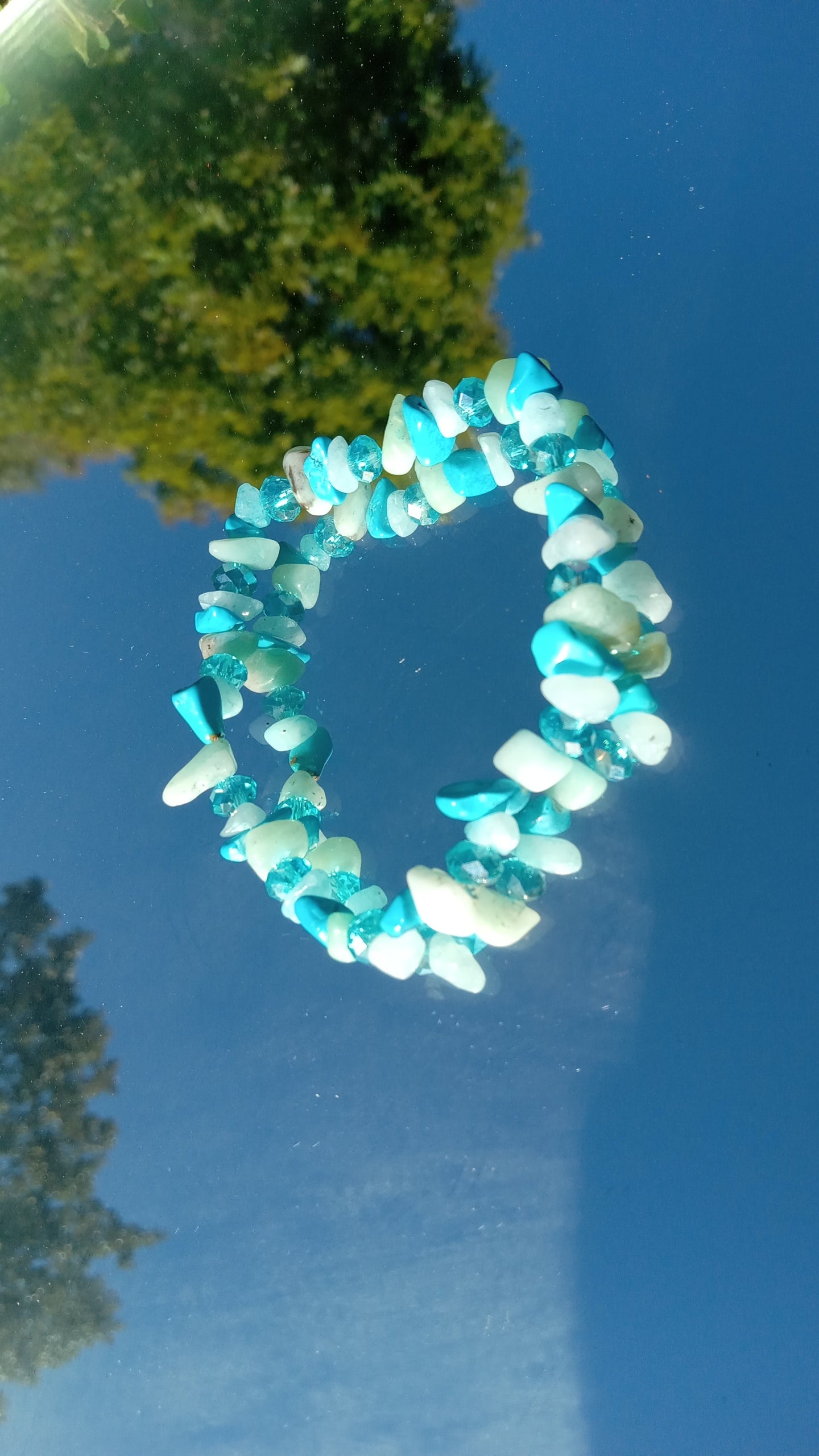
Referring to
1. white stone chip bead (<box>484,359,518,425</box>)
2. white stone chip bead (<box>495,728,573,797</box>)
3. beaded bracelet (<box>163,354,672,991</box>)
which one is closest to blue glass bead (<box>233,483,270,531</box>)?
beaded bracelet (<box>163,354,672,991</box>)

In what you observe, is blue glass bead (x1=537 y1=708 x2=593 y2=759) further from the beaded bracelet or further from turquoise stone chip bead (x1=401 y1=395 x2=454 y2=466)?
turquoise stone chip bead (x1=401 y1=395 x2=454 y2=466)

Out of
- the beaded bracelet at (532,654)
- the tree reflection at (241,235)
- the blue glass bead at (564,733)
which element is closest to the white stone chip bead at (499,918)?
the beaded bracelet at (532,654)

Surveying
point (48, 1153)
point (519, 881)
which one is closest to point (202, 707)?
point (519, 881)

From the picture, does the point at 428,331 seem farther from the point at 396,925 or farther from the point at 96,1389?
the point at 96,1389

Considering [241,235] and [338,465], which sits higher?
[241,235]

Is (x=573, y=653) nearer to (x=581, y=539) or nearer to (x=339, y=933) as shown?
(x=581, y=539)

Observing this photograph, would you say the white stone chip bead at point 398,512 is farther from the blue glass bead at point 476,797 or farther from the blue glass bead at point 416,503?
the blue glass bead at point 476,797
